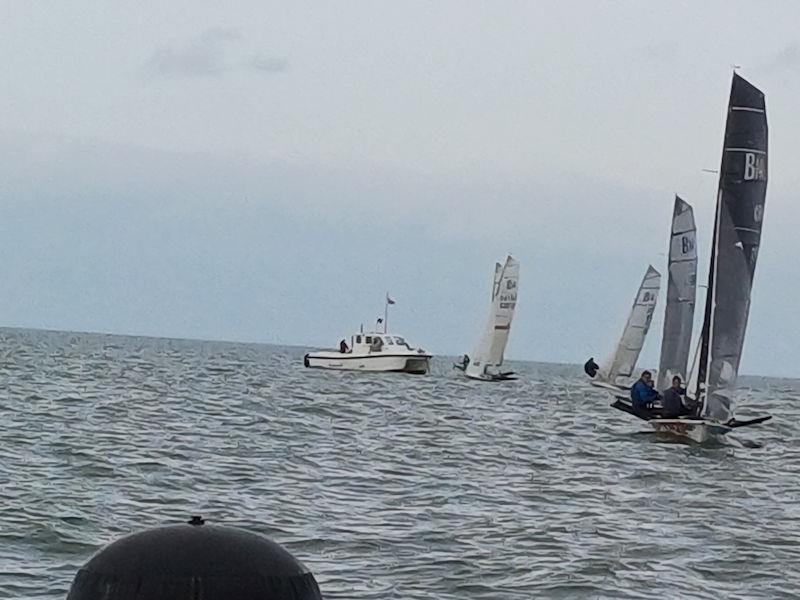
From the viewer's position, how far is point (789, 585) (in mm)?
15227

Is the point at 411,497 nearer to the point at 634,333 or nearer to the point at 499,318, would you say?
the point at 634,333

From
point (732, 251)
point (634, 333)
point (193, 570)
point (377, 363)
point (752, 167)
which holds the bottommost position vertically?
point (193, 570)

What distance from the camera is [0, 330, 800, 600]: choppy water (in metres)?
14.8

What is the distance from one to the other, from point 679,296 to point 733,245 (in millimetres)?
10511

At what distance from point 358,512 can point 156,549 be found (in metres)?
13.7

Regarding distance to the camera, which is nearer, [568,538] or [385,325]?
[568,538]

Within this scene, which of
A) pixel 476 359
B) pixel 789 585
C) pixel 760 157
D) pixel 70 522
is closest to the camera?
pixel 789 585

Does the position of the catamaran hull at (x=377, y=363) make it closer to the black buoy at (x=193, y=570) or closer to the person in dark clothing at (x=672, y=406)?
the person in dark clothing at (x=672, y=406)

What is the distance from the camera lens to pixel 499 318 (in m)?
70.1

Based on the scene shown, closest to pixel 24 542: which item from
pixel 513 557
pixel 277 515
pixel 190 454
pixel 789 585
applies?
pixel 277 515

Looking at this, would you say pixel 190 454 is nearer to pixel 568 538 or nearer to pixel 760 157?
pixel 568 538

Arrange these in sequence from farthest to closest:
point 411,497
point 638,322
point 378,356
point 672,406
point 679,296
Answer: point 378,356 < point 638,322 < point 679,296 < point 672,406 < point 411,497

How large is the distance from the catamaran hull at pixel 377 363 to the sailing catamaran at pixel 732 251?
36927 mm

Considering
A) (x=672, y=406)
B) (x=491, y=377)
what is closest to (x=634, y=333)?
(x=491, y=377)
